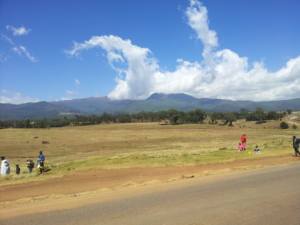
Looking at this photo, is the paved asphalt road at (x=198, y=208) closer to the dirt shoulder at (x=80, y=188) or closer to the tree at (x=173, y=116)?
the dirt shoulder at (x=80, y=188)

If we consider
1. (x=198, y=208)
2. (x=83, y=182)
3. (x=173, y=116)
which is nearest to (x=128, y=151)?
(x=83, y=182)

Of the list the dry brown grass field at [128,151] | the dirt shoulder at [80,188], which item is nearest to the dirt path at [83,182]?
the dirt shoulder at [80,188]

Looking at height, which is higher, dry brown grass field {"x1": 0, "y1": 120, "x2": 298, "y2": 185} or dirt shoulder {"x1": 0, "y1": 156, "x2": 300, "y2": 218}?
dirt shoulder {"x1": 0, "y1": 156, "x2": 300, "y2": 218}

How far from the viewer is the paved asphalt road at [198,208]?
6.97 metres

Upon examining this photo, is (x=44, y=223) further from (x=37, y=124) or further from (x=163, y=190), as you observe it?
(x=37, y=124)

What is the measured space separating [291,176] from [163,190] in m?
7.14

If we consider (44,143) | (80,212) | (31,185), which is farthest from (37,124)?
(80,212)

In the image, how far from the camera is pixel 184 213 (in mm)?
7410

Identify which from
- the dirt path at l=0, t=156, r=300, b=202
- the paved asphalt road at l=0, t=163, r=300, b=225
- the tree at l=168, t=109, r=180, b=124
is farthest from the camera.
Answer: the tree at l=168, t=109, r=180, b=124

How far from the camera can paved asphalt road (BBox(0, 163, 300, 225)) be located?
6.97m

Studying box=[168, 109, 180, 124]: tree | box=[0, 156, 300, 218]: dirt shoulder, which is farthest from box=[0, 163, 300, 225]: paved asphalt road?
box=[168, 109, 180, 124]: tree

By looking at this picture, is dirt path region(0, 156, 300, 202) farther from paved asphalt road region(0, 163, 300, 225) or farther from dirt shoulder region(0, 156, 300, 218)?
paved asphalt road region(0, 163, 300, 225)

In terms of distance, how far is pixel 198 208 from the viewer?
7781 mm

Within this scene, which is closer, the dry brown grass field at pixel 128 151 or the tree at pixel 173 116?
the dry brown grass field at pixel 128 151
